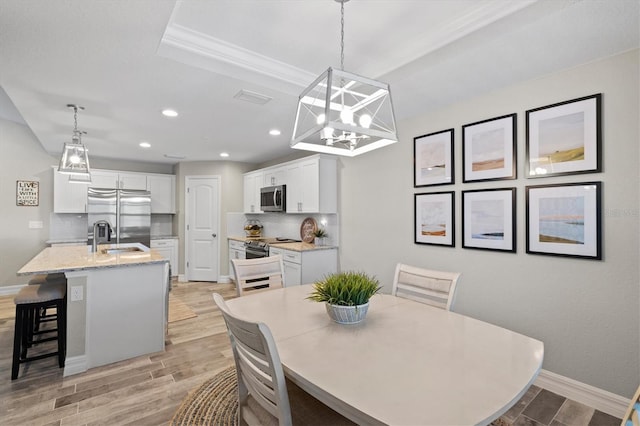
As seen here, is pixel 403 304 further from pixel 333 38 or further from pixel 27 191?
pixel 27 191

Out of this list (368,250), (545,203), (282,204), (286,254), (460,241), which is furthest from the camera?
(282,204)

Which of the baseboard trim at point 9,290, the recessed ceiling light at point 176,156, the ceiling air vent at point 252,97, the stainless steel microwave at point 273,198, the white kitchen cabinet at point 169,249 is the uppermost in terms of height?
the ceiling air vent at point 252,97

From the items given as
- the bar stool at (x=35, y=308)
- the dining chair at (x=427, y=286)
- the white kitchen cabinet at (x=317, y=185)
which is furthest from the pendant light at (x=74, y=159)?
the dining chair at (x=427, y=286)

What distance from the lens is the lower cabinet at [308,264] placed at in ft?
13.5

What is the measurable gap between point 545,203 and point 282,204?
355 centimetres

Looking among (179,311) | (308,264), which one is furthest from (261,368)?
(179,311)

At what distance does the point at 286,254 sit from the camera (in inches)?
174

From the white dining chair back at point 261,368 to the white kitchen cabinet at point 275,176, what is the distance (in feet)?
12.8

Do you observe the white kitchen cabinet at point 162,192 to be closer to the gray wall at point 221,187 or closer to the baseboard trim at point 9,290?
the gray wall at point 221,187

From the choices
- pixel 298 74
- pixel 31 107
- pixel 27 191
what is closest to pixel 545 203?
pixel 298 74

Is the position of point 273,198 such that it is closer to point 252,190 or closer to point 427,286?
point 252,190

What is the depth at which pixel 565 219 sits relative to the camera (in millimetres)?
2303

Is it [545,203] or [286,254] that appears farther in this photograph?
[286,254]

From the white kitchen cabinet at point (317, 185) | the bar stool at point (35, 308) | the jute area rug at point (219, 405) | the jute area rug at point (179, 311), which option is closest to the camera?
the jute area rug at point (219, 405)
